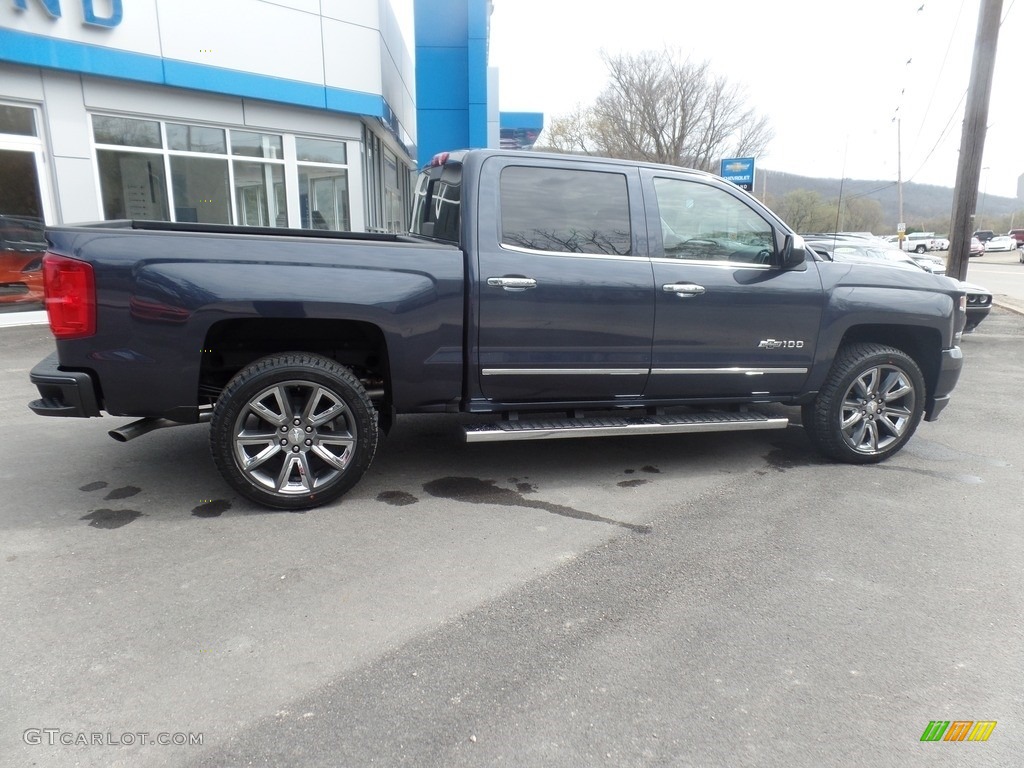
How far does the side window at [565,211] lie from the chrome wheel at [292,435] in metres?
1.45

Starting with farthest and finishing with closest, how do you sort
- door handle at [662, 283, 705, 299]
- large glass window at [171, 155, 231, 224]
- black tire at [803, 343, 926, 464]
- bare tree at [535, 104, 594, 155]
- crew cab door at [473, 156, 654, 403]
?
bare tree at [535, 104, 594, 155] → large glass window at [171, 155, 231, 224] → black tire at [803, 343, 926, 464] → door handle at [662, 283, 705, 299] → crew cab door at [473, 156, 654, 403]

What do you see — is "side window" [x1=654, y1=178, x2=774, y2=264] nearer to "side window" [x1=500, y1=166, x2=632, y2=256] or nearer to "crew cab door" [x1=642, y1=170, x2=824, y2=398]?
"crew cab door" [x1=642, y1=170, x2=824, y2=398]

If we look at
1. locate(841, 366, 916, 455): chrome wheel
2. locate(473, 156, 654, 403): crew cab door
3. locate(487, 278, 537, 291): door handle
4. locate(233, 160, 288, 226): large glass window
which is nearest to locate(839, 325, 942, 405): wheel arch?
locate(841, 366, 916, 455): chrome wheel

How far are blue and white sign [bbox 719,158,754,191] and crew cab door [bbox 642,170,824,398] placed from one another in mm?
14501

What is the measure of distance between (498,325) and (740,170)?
639 inches

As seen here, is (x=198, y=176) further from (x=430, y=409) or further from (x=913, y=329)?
(x=913, y=329)

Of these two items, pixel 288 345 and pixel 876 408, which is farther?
pixel 876 408

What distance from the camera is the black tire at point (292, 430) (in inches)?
153

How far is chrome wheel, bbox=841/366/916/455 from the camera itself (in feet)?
16.6

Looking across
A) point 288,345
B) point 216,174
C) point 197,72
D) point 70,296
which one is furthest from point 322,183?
point 70,296

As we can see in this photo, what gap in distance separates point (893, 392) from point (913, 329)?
0.53 meters

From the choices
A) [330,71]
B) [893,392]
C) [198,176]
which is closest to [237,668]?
[893,392]

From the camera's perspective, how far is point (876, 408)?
5.11 meters

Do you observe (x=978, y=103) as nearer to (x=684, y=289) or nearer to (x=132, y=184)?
(x=684, y=289)
